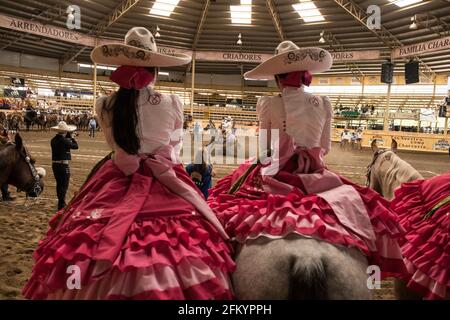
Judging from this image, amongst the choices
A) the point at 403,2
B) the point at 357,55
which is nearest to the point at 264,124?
the point at 403,2

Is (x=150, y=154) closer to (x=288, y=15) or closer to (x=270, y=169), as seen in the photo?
(x=270, y=169)

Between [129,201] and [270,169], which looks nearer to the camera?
[129,201]

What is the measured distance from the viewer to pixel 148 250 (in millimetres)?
1600

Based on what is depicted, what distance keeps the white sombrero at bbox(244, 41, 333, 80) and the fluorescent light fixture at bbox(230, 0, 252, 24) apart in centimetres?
1761

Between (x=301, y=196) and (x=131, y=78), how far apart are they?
44.5 inches

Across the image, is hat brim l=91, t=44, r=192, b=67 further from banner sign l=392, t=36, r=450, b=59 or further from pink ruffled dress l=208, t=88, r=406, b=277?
banner sign l=392, t=36, r=450, b=59

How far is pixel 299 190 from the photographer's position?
216cm

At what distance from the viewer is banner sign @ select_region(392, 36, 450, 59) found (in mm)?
16484

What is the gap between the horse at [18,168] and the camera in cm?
514

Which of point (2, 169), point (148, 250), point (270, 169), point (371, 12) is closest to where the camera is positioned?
point (148, 250)

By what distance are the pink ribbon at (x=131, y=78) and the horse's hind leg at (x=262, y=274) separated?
1.06 meters

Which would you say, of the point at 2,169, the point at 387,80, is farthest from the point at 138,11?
the point at 2,169

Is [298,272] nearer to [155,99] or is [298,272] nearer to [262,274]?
[262,274]

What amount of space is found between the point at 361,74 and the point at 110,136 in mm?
28628
